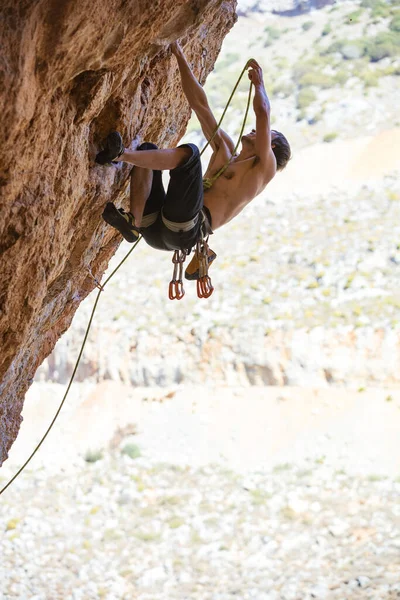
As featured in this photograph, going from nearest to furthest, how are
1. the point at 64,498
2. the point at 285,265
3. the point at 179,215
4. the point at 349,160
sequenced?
1. the point at 179,215
2. the point at 64,498
3. the point at 285,265
4. the point at 349,160

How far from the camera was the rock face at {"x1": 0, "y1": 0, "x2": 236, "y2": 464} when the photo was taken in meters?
3.32

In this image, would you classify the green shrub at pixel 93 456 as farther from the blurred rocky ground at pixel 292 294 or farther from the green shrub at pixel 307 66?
the green shrub at pixel 307 66

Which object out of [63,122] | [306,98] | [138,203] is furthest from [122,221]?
[306,98]

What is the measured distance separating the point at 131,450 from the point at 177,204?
13872 millimetres

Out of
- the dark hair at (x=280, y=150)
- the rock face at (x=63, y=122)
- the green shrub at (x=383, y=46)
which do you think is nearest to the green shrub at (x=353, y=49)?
the green shrub at (x=383, y=46)

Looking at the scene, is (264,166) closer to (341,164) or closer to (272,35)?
(341,164)

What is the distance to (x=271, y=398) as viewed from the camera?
701 inches

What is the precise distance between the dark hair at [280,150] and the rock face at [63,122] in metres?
0.91

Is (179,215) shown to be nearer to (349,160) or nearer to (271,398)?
(271,398)

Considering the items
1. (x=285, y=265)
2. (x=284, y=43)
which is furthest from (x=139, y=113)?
(x=284, y=43)

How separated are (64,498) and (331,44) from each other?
26031 millimetres

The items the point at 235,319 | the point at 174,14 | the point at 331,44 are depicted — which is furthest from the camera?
the point at 331,44

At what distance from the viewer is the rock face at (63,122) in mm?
3324

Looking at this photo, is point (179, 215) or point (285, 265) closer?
point (179, 215)
